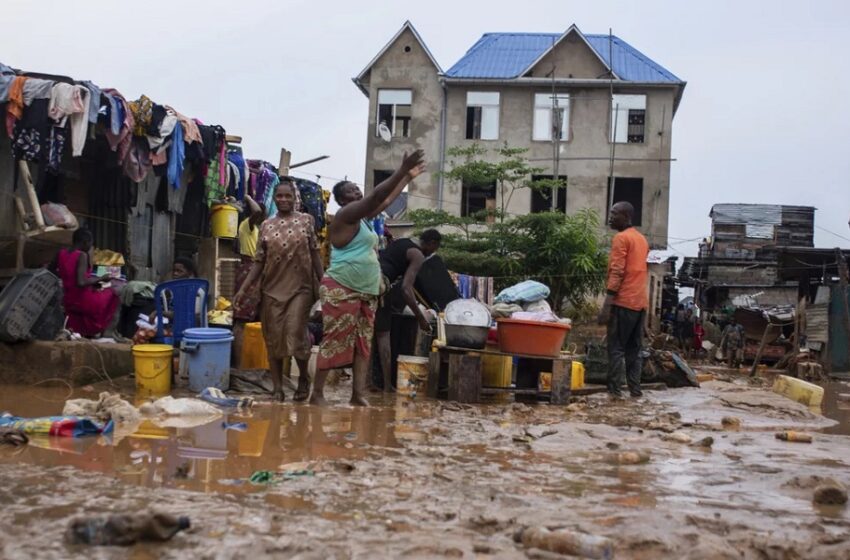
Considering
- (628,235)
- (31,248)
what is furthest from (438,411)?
(31,248)

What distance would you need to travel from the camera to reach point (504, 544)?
2730mm

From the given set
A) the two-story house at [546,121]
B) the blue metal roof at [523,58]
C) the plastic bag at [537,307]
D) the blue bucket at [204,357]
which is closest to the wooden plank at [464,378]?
the plastic bag at [537,307]

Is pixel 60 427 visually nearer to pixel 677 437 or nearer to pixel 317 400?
pixel 317 400

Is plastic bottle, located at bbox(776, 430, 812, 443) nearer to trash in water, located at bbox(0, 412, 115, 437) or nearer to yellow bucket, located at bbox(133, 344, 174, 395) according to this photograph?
trash in water, located at bbox(0, 412, 115, 437)

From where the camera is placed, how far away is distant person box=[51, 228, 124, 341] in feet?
28.3

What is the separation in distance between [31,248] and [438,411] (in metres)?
5.90

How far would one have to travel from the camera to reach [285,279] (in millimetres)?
6891

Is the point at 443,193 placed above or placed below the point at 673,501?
above

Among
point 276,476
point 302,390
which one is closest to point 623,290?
point 302,390

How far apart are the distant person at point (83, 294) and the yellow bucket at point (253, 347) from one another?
57.7 inches

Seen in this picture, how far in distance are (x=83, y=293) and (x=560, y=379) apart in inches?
193

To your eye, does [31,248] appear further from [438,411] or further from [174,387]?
[438,411]

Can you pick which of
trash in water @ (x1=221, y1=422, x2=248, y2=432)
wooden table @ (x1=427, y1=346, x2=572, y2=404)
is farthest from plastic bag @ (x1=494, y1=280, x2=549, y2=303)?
trash in water @ (x1=221, y1=422, x2=248, y2=432)

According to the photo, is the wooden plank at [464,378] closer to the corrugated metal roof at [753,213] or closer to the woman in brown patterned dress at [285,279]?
the woman in brown patterned dress at [285,279]
